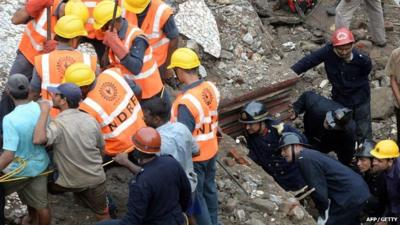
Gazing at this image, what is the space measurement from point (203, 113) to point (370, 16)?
17.9 ft

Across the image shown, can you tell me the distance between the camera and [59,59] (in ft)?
19.5

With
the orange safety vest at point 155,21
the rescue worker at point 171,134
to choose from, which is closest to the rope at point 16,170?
the rescue worker at point 171,134

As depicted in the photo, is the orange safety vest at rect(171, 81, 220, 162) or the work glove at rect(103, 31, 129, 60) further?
the work glove at rect(103, 31, 129, 60)

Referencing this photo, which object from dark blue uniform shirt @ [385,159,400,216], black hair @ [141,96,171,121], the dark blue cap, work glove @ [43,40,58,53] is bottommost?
dark blue uniform shirt @ [385,159,400,216]

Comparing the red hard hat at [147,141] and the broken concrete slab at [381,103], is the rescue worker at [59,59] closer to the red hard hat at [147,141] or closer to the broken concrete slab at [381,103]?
the red hard hat at [147,141]

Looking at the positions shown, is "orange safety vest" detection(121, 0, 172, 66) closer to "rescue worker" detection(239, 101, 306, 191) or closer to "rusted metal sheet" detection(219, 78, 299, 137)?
"rescue worker" detection(239, 101, 306, 191)

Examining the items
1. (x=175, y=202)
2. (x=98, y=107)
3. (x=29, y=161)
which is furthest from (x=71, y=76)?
(x=175, y=202)

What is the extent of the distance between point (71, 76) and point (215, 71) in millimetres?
3839

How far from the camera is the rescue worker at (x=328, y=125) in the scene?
8492 mm

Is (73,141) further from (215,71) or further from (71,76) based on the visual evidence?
(215,71)

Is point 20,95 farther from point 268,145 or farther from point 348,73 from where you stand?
point 348,73

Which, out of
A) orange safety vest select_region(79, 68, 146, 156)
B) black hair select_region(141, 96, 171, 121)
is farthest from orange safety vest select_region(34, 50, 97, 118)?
black hair select_region(141, 96, 171, 121)

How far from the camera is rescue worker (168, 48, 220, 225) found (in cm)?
600

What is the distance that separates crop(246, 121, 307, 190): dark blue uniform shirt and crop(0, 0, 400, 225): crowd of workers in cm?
1
